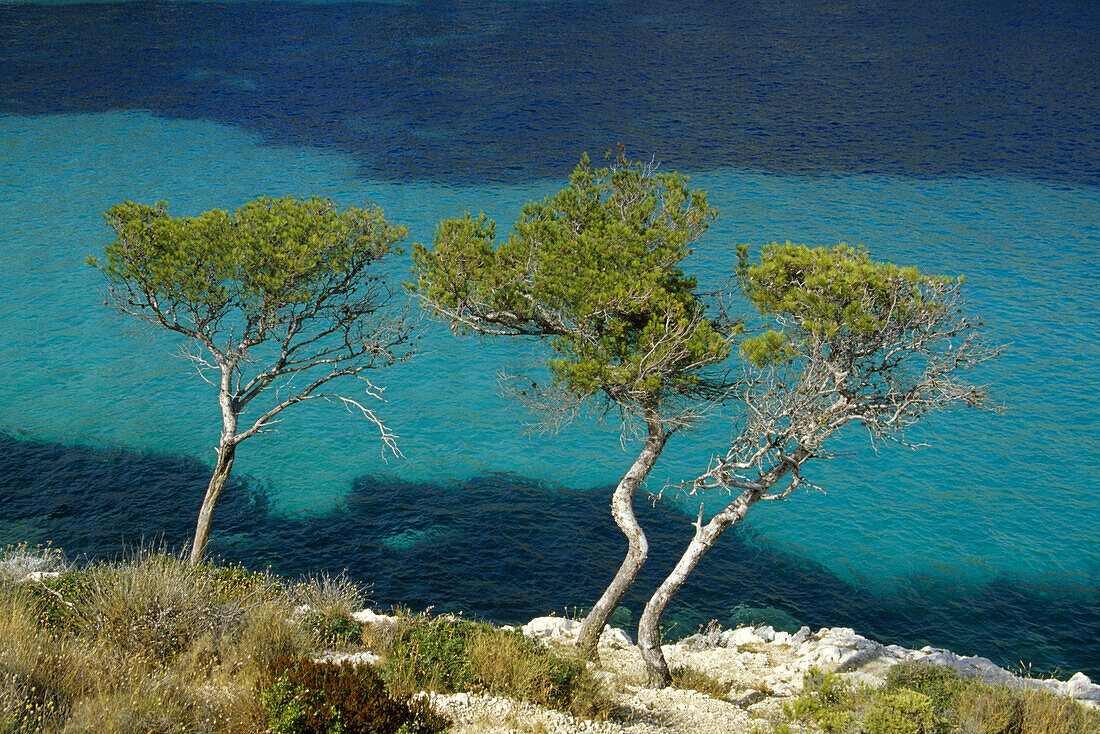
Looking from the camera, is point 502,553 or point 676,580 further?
point 502,553

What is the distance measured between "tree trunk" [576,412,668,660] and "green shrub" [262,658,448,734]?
573 cm

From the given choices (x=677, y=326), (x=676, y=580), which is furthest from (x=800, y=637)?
(x=677, y=326)

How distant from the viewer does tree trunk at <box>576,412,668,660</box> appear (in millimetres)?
15375

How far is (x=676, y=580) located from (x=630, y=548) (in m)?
1.00

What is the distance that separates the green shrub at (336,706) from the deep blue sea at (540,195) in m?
9.73

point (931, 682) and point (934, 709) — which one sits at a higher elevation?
point (931, 682)

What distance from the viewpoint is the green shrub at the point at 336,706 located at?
370 inches

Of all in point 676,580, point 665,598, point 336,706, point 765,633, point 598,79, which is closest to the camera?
point 336,706

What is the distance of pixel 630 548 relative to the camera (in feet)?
50.2

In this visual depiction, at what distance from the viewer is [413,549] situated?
885 inches

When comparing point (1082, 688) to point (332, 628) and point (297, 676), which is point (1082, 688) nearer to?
point (332, 628)

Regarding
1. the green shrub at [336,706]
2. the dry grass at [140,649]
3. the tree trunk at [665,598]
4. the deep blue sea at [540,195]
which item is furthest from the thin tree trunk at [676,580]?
the dry grass at [140,649]

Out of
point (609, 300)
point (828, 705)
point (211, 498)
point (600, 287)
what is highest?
point (600, 287)

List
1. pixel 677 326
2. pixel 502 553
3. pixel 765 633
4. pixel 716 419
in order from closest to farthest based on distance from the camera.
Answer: pixel 677 326 < pixel 765 633 < pixel 502 553 < pixel 716 419
